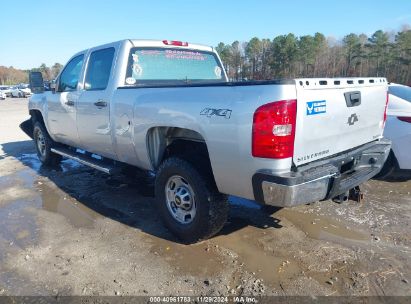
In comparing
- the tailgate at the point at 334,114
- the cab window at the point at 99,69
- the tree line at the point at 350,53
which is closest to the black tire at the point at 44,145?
the cab window at the point at 99,69

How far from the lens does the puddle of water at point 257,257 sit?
Answer: 3.02 m

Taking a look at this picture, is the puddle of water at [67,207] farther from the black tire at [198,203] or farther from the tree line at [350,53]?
the tree line at [350,53]

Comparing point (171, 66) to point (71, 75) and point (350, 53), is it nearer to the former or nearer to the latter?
point (71, 75)

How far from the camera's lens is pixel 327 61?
35000mm

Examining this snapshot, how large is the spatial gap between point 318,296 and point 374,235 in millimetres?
1380

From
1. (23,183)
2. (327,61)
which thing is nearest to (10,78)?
(327,61)

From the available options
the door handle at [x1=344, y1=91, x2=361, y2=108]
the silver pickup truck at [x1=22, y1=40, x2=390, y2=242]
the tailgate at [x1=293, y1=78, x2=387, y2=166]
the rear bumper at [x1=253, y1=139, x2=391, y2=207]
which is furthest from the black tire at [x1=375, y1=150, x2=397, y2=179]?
the door handle at [x1=344, y1=91, x2=361, y2=108]

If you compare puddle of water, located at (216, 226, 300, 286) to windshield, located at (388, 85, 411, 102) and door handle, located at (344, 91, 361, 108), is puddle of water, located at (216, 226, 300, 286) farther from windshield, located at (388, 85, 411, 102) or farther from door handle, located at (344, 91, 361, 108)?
windshield, located at (388, 85, 411, 102)

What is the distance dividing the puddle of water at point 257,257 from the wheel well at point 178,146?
82cm

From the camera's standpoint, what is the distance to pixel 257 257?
330 centimetres

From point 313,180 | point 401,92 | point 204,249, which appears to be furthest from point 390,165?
point 204,249

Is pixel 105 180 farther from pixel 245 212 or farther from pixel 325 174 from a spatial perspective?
pixel 325 174

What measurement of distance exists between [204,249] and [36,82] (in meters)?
4.51

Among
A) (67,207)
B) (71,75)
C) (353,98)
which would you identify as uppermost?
(71,75)
